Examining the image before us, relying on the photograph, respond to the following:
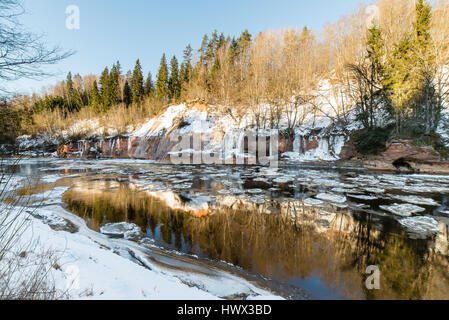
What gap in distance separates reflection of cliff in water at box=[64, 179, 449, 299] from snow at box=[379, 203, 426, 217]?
131 centimetres

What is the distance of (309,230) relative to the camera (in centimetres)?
577

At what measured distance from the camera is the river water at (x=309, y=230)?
3721 millimetres

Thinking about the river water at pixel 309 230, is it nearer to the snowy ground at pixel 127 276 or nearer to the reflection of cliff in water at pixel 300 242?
the reflection of cliff in water at pixel 300 242

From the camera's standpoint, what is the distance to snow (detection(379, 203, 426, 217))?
699 cm

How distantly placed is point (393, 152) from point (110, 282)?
903 inches

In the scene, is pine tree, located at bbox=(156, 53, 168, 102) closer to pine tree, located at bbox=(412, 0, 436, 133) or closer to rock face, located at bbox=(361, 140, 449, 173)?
rock face, located at bbox=(361, 140, 449, 173)

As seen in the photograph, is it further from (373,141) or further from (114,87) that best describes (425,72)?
(114,87)

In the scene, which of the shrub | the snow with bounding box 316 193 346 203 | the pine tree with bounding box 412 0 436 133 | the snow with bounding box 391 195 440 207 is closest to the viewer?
the snow with bounding box 391 195 440 207

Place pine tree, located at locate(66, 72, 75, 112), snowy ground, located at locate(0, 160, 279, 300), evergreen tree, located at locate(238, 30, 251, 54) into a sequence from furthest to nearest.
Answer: pine tree, located at locate(66, 72, 75, 112) < evergreen tree, located at locate(238, 30, 251, 54) < snowy ground, located at locate(0, 160, 279, 300)

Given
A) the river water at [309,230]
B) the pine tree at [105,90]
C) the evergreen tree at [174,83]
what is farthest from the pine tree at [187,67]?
the river water at [309,230]

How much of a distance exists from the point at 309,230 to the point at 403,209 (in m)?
4.52

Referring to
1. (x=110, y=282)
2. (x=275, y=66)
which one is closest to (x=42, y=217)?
(x=110, y=282)

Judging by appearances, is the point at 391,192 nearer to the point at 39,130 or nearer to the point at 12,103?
the point at 12,103

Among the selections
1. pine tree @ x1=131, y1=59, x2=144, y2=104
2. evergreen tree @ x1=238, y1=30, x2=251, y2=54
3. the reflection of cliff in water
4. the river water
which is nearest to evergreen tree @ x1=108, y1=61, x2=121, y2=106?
pine tree @ x1=131, y1=59, x2=144, y2=104
